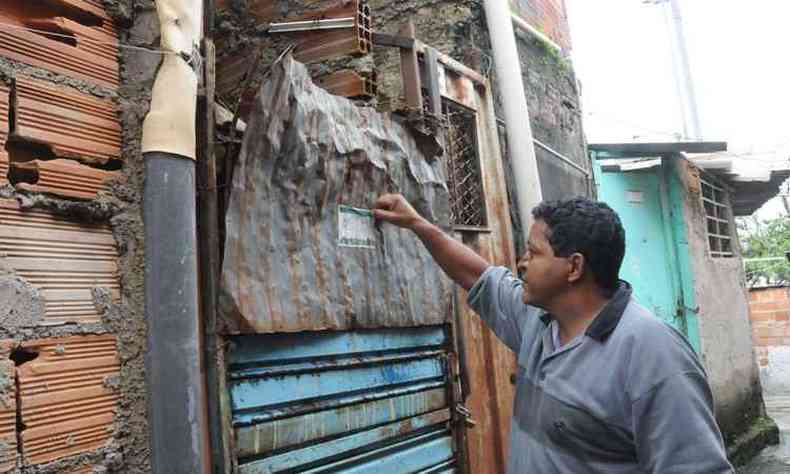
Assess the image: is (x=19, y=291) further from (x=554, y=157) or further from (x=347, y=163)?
(x=554, y=157)

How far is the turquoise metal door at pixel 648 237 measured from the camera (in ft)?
28.0

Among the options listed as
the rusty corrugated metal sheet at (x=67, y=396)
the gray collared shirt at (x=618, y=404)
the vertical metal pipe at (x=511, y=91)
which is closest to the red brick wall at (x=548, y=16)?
the vertical metal pipe at (x=511, y=91)

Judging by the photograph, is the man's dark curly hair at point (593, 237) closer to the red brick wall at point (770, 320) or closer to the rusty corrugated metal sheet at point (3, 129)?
the rusty corrugated metal sheet at point (3, 129)

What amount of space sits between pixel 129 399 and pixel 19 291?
1.63 feet

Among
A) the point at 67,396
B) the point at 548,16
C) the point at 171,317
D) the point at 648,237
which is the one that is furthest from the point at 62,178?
the point at 648,237

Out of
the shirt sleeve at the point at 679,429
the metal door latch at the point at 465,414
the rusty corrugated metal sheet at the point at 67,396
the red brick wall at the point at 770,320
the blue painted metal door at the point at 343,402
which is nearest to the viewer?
the shirt sleeve at the point at 679,429

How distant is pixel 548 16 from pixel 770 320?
10.8 m

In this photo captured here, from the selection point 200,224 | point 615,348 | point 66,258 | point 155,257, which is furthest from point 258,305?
point 615,348

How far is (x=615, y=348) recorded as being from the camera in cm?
182

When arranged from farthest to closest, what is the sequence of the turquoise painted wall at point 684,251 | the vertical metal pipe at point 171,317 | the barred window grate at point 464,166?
the turquoise painted wall at point 684,251 → the barred window grate at point 464,166 → the vertical metal pipe at point 171,317

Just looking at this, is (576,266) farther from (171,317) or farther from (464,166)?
(464,166)

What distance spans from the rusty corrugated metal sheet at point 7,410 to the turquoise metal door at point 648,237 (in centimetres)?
789

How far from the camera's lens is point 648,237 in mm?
8711


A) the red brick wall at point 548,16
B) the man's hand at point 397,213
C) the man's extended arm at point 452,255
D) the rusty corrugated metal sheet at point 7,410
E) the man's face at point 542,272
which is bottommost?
the rusty corrugated metal sheet at point 7,410
